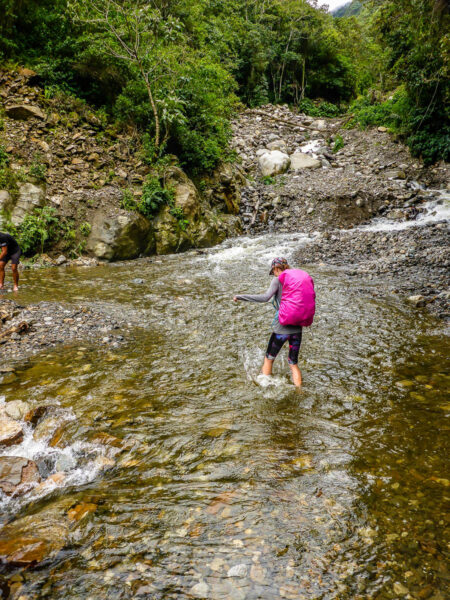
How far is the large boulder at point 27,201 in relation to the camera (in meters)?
12.0

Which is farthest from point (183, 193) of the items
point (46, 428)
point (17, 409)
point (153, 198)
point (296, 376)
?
point (46, 428)

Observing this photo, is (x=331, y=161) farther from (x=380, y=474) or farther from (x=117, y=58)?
(x=380, y=474)

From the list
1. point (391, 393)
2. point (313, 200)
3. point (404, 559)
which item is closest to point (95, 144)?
point (313, 200)

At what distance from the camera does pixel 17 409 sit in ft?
13.8

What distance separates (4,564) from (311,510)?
91.5 inches

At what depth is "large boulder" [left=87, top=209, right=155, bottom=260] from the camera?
1300cm

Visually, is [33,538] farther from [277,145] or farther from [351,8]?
[351,8]

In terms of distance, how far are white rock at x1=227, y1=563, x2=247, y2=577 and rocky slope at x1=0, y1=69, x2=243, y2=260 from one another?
1228 cm

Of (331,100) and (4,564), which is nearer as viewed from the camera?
(4,564)

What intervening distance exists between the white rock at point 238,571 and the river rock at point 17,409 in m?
3.18

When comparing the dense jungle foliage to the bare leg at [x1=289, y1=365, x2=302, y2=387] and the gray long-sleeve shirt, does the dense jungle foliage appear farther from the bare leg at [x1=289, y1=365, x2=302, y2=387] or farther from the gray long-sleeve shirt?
the bare leg at [x1=289, y1=365, x2=302, y2=387]

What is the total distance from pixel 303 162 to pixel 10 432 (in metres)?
23.9

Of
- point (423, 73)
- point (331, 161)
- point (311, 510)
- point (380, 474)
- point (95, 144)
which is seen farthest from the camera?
point (331, 161)

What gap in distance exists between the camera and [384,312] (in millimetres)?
7688
